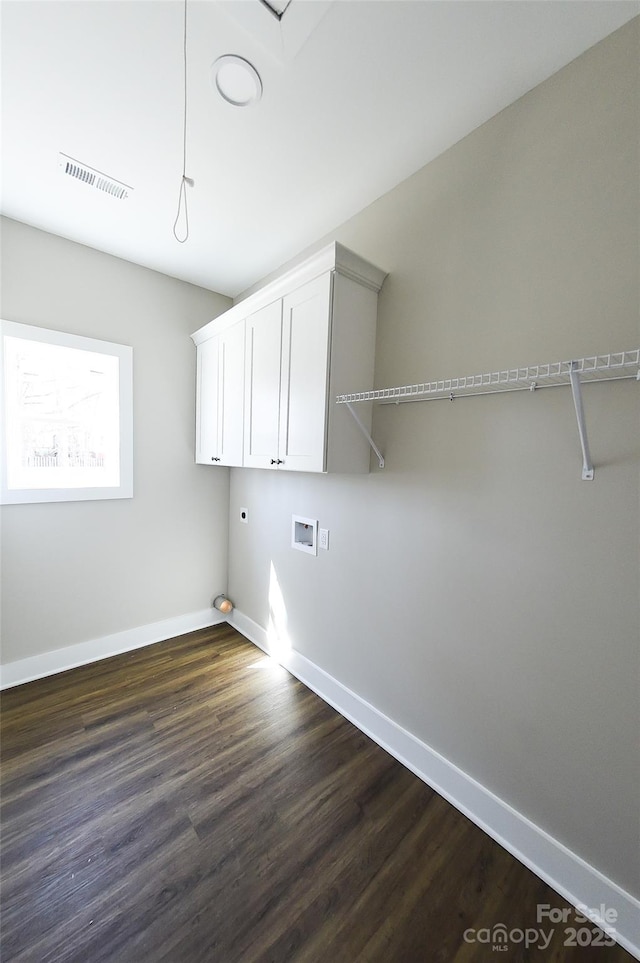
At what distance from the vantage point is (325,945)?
1053 mm

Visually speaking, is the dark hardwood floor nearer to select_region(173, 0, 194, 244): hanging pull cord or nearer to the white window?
the white window

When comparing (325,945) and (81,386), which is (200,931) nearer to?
(325,945)

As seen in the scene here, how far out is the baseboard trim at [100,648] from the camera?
2.21 metres

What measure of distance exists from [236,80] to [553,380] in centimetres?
165

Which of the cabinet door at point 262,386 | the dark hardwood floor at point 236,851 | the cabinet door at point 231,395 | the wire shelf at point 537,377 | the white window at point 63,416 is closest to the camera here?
the wire shelf at point 537,377

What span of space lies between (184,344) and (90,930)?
3.12m

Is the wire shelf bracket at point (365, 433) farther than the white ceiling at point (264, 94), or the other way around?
the wire shelf bracket at point (365, 433)

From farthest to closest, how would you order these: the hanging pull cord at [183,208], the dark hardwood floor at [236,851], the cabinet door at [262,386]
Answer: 1. the cabinet door at [262,386]
2. the hanging pull cord at [183,208]
3. the dark hardwood floor at [236,851]

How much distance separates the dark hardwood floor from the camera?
3.47ft

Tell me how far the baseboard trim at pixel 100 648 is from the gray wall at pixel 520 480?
1.73 m

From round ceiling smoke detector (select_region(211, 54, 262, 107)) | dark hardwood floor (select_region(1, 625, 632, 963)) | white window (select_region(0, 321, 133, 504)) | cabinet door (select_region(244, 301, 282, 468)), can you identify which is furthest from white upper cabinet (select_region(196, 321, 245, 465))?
dark hardwood floor (select_region(1, 625, 632, 963))

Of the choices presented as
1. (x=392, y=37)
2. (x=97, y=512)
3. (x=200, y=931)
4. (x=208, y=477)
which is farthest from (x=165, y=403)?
(x=200, y=931)

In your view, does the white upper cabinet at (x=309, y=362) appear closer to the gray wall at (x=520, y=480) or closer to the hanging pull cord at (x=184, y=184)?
the gray wall at (x=520, y=480)

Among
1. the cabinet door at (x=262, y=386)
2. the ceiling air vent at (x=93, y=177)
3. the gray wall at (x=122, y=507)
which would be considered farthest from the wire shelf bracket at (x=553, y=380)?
the gray wall at (x=122, y=507)
